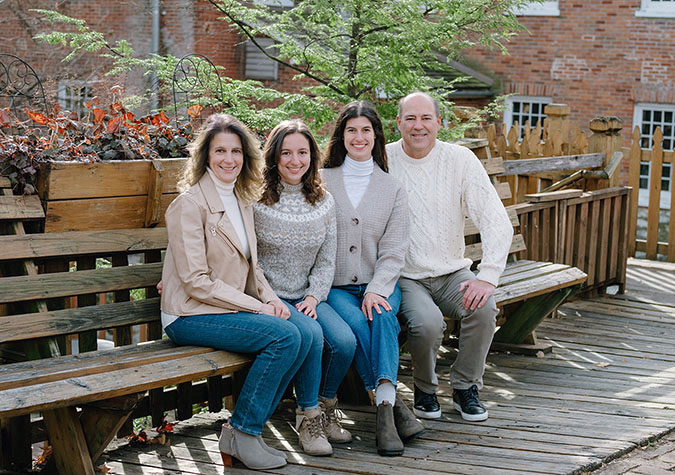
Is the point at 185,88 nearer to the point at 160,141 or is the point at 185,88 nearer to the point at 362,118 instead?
the point at 160,141

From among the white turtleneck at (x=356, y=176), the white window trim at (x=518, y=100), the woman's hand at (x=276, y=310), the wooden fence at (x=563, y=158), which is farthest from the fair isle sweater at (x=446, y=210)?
the white window trim at (x=518, y=100)

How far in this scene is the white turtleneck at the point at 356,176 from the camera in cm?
454

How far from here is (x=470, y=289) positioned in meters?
4.54

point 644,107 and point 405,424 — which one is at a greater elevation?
point 644,107

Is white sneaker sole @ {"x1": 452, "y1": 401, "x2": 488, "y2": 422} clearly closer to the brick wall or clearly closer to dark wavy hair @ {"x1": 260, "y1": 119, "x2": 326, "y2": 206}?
dark wavy hair @ {"x1": 260, "y1": 119, "x2": 326, "y2": 206}

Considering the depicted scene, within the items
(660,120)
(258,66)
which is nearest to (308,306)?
(258,66)

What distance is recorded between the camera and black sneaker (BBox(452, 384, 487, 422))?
457 centimetres

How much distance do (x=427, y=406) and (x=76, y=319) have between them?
182 cm

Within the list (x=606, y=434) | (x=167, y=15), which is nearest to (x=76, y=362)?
(x=606, y=434)

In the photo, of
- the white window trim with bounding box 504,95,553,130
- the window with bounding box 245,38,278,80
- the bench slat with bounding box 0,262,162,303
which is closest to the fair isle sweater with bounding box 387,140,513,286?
the bench slat with bounding box 0,262,162,303

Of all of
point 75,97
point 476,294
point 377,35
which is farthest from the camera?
point 75,97

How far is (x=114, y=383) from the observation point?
3.35 metres

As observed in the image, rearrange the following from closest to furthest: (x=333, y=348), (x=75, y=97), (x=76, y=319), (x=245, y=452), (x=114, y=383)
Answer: (x=114, y=383) → (x=245, y=452) → (x=76, y=319) → (x=333, y=348) → (x=75, y=97)

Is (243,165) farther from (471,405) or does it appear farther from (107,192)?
(471,405)
